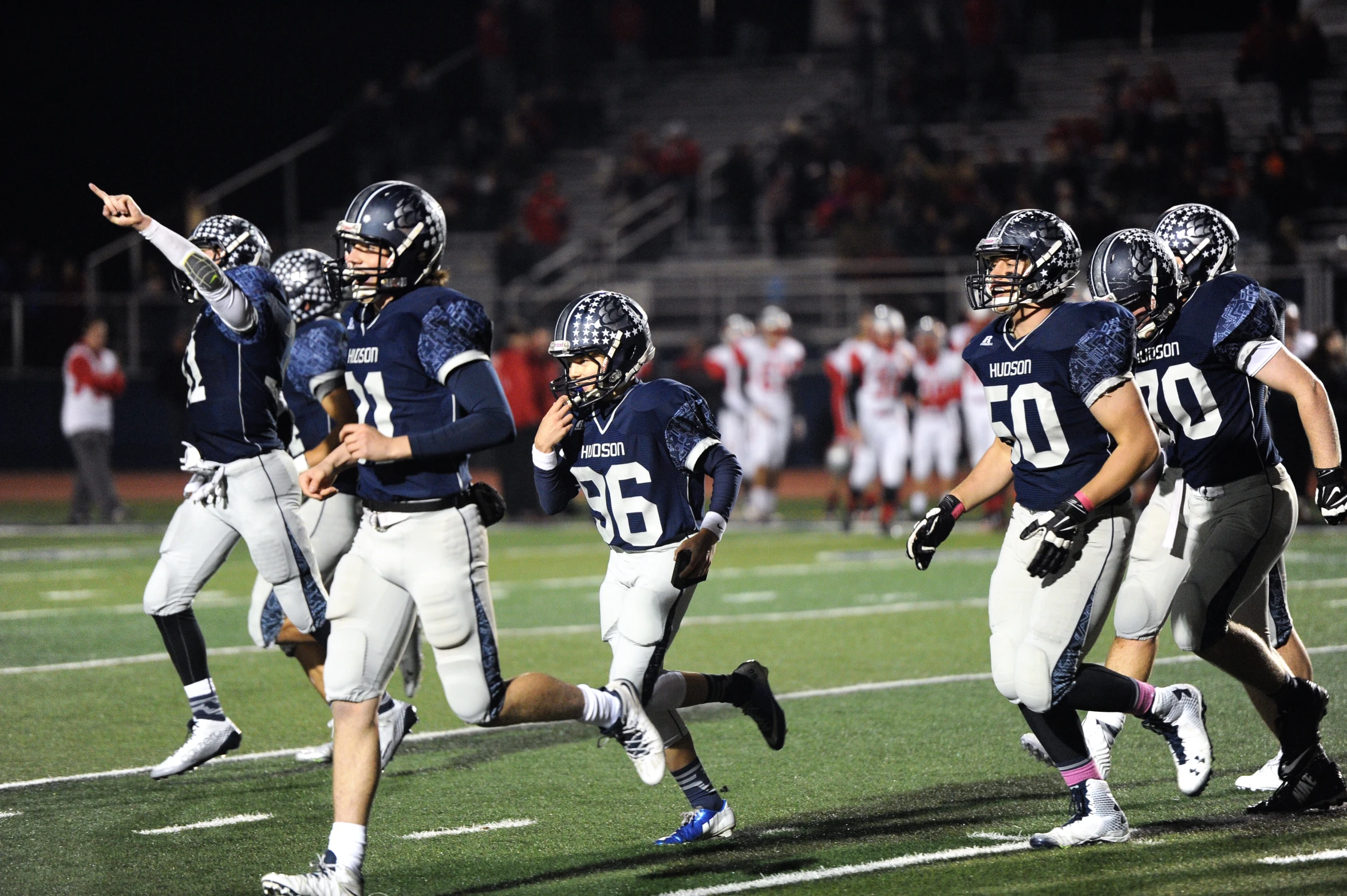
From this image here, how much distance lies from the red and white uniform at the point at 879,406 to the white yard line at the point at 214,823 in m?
10.2

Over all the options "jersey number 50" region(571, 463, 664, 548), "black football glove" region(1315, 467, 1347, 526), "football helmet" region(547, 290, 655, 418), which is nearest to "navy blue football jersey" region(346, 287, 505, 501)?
"football helmet" region(547, 290, 655, 418)

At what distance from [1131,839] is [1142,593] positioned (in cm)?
85

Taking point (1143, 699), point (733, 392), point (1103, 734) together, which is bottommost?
point (733, 392)

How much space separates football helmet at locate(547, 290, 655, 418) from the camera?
5016 mm

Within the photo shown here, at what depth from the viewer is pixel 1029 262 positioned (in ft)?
16.1

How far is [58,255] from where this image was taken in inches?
962

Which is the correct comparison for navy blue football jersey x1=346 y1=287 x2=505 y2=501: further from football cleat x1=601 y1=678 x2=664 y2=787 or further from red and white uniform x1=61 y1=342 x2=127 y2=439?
red and white uniform x1=61 y1=342 x2=127 y2=439

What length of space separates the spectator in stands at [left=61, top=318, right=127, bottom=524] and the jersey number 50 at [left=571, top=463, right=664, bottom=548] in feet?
38.0

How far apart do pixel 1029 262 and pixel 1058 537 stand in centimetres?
82

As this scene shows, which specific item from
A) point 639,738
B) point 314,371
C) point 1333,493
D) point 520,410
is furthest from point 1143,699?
point 520,410

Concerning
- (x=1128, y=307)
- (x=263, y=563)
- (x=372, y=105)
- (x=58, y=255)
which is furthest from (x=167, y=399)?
(x=1128, y=307)

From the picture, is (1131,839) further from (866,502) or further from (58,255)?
(58,255)

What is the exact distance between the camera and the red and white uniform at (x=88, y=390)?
15484 millimetres

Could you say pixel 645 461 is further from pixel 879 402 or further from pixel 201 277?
pixel 879 402
